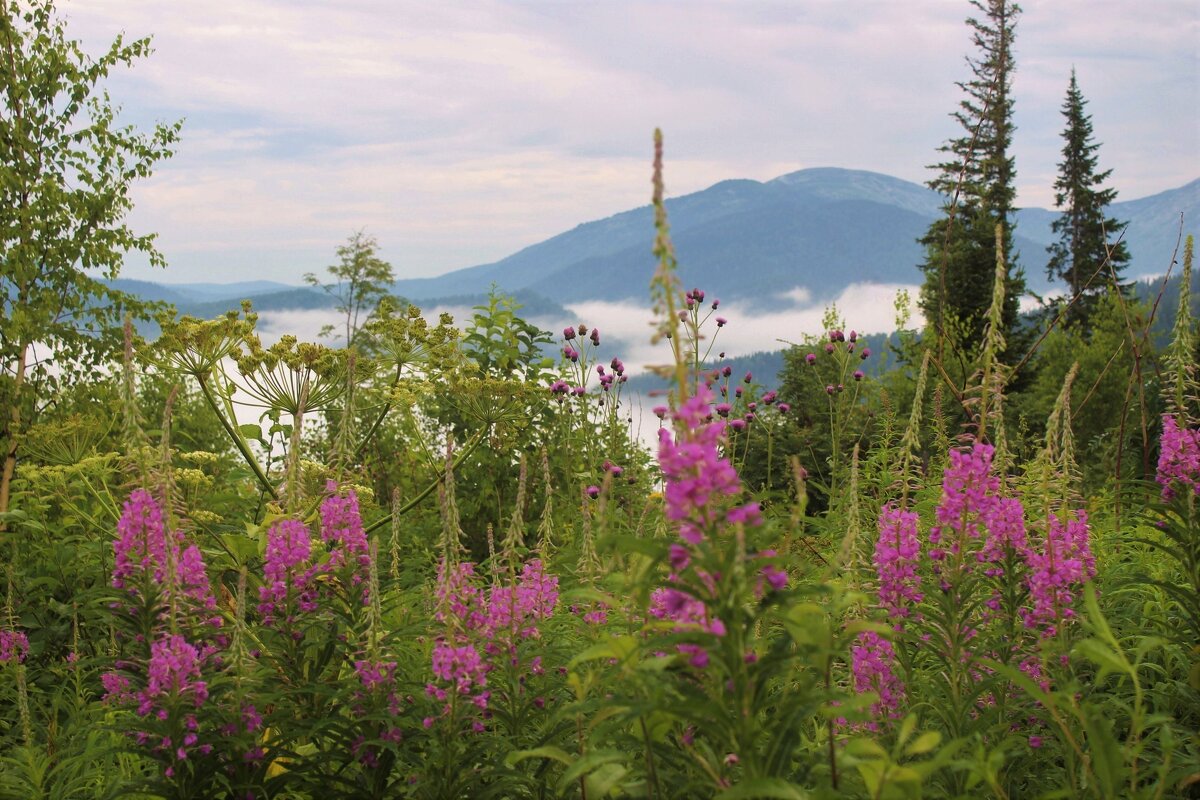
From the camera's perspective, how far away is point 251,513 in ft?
22.9

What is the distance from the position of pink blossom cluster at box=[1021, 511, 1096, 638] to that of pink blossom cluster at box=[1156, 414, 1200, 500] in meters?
0.50

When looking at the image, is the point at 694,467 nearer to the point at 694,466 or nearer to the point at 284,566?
the point at 694,466

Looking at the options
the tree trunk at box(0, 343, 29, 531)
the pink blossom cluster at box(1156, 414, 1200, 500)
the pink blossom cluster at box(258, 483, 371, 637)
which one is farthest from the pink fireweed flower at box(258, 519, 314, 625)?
the tree trunk at box(0, 343, 29, 531)

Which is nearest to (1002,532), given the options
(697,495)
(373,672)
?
(697,495)

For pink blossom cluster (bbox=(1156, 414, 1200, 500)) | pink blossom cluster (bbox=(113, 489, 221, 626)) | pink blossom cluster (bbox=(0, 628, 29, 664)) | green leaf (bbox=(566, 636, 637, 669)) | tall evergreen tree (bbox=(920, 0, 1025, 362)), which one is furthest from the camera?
tall evergreen tree (bbox=(920, 0, 1025, 362))

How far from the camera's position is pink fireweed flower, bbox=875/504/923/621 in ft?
11.7

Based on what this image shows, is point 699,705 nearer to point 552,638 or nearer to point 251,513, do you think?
point 552,638

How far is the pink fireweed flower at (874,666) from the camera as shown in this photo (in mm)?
3384

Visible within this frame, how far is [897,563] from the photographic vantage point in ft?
11.9

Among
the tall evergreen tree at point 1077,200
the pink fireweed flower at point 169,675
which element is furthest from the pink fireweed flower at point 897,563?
the tall evergreen tree at point 1077,200

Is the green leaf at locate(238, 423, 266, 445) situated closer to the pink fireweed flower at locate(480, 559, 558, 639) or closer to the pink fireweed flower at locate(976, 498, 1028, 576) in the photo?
the pink fireweed flower at locate(480, 559, 558, 639)

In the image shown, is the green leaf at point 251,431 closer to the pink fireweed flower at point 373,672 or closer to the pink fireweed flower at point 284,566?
the pink fireweed flower at point 284,566

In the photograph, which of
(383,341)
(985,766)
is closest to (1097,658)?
(985,766)

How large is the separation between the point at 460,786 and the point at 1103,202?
158 feet
